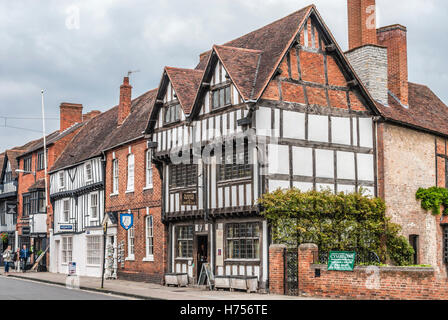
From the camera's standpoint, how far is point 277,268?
68.6 feet

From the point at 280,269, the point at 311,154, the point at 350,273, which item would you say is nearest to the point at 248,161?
the point at 311,154

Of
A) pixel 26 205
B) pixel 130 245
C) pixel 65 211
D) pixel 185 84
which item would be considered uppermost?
pixel 185 84

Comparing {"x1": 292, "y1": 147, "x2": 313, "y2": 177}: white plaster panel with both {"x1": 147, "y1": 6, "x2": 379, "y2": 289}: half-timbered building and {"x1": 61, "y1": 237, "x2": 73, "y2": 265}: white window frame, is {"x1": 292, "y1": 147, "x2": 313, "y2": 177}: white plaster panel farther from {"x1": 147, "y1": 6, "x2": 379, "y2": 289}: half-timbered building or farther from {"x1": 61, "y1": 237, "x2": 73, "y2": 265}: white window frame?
{"x1": 61, "y1": 237, "x2": 73, "y2": 265}: white window frame

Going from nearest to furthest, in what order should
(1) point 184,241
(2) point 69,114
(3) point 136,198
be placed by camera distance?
(1) point 184,241 → (3) point 136,198 → (2) point 69,114

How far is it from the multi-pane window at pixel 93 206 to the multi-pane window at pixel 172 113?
32.2 ft

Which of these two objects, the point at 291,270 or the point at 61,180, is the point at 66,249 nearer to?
the point at 61,180

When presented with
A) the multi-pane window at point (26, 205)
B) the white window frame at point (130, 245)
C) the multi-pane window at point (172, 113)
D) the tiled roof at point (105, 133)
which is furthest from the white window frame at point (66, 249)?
the multi-pane window at point (172, 113)

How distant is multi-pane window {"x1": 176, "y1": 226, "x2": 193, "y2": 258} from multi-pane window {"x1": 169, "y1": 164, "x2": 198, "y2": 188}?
1806 millimetres

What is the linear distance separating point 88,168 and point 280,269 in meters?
17.7

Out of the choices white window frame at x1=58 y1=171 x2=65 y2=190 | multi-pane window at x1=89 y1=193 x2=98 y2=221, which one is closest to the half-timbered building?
multi-pane window at x1=89 y1=193 x2=98 y2=221

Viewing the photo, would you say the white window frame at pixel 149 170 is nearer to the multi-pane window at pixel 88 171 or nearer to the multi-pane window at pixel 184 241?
the multi-pane window at pixel 184 241

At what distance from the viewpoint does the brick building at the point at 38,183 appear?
41.2 m

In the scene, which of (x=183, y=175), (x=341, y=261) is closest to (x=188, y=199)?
(x=183, y=175)

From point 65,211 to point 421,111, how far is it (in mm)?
21504
